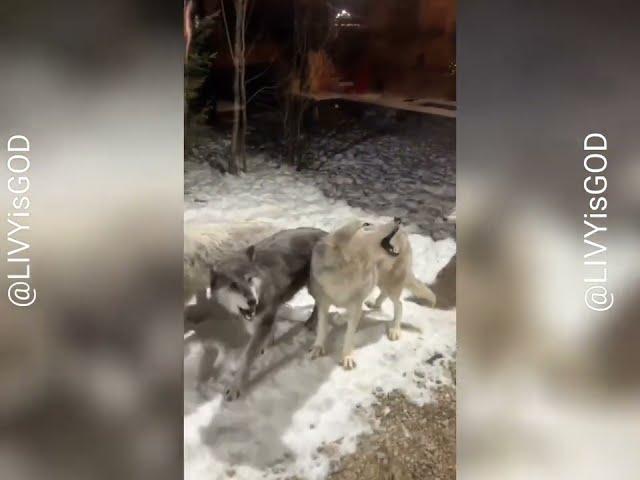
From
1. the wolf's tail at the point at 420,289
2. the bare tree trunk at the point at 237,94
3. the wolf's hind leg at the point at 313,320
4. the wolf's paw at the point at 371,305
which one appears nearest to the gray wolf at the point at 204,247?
the bare tree trunk at the point at 237,94

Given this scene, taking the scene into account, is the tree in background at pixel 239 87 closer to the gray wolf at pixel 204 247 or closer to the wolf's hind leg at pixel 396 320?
the gray wolf at pixel 204 247

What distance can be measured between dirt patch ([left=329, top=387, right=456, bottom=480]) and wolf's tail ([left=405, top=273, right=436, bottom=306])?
275 millimetres

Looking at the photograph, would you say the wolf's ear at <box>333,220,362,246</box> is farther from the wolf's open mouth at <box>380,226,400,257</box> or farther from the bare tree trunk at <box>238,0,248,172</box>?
the bare tree trunk at <box>238,0,248,172</box>

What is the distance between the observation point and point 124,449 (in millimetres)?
1869

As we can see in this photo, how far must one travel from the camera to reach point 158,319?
1857mm

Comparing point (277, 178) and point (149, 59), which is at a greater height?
point (149, 59)

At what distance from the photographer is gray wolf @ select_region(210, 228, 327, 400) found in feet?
6.09

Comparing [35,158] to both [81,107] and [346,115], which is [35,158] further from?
[346,115]

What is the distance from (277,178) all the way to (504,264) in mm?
727

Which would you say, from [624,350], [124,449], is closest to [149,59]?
[124,449]

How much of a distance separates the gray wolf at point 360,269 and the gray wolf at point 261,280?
0.04 m

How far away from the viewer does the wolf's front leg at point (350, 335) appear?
6.11 ft

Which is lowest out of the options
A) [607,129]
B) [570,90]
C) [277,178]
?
[277,178]

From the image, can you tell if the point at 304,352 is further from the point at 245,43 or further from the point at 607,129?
the point at 607,129
